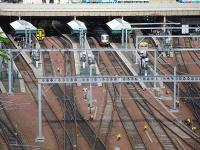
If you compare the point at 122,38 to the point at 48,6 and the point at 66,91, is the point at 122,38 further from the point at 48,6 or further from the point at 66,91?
the point at 66,91

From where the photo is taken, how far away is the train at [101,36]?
4094 centimetres

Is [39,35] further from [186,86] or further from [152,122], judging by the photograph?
[152,122]

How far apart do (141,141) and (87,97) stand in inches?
254

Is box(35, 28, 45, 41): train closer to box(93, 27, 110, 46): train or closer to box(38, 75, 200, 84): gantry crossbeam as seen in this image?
box(93, 27, 110, 46): train

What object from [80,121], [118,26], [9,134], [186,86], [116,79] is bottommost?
[9,134]

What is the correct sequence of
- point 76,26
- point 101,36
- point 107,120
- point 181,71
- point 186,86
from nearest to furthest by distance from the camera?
point 107,120 → point 186,86 → point 181,71 → point 101,36 → point 76,26

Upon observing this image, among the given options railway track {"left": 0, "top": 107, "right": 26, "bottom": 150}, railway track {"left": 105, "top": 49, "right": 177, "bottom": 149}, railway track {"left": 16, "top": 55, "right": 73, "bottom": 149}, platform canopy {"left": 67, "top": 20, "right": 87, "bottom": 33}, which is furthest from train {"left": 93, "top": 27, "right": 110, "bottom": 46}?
railway track {"left": 0, "top": 107, "right": 26, "bottom": 150}

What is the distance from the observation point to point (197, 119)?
80.7 ft

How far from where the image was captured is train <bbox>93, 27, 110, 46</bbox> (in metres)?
40.9

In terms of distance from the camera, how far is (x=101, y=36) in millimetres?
41375

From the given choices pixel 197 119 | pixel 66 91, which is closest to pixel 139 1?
pixel 66 91

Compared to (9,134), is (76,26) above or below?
above

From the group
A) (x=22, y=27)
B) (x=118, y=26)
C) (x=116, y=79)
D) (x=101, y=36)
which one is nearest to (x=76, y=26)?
(x=101, y=36)

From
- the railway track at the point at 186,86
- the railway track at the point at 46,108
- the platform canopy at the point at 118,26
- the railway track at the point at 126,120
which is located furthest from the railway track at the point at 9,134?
the platform canopy at the point at 118,26
